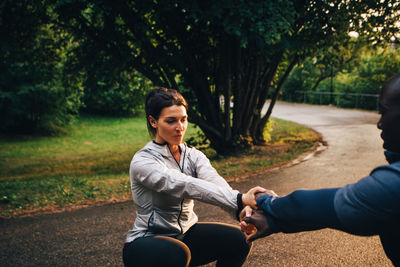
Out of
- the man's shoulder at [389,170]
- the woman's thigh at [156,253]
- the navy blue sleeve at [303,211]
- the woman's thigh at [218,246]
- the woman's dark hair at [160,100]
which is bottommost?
the woman's thigh at [218,246]

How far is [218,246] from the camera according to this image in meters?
2.57

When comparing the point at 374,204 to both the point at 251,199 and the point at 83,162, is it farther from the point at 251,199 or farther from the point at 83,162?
the point at 83,162

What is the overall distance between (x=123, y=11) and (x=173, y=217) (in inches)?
249

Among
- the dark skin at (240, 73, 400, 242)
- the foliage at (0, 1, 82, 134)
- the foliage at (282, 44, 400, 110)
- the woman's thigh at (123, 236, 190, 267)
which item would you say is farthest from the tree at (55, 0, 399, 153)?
the foliage at (282, 44, 400, 110)

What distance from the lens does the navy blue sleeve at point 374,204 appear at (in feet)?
4.36

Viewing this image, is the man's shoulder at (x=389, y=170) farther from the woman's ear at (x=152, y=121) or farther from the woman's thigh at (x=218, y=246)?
the woman's ear at (x=152, y=121)

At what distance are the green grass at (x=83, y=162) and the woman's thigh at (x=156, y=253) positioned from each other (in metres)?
Result: 4.07

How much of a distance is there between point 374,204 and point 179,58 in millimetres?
7706

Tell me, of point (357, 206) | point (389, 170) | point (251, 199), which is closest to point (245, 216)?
point (251, 199)

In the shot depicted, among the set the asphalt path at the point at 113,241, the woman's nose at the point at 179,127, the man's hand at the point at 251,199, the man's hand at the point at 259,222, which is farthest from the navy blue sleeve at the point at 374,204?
the asphalt path at the point at 113,241

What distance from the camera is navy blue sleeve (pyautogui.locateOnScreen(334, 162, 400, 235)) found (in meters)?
1.33

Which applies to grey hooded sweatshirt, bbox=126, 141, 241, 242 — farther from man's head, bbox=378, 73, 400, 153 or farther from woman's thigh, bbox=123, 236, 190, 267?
man's head, bbox=378, 73, 400, 153

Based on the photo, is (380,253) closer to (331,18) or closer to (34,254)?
(34,254)

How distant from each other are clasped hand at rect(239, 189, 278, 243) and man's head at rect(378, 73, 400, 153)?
85 cm
